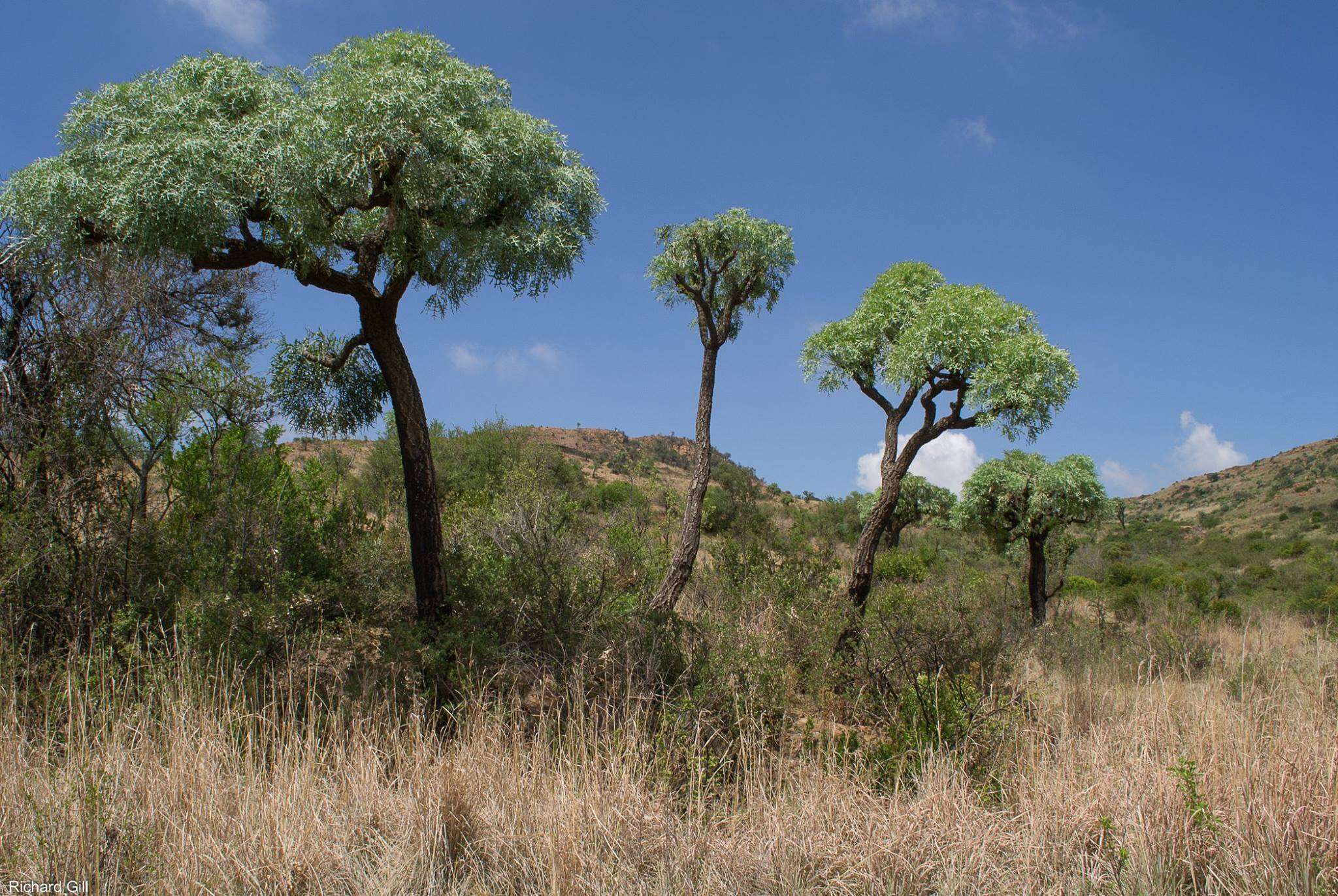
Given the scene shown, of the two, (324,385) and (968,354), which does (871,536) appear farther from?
(324,385)

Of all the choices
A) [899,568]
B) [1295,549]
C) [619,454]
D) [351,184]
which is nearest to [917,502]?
[899,568]

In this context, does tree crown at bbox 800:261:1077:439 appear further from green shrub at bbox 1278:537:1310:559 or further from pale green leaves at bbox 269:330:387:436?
green shrub at bbox 1278:537:1310:559

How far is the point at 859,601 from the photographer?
958 cm

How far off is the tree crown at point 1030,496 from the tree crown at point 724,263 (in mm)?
7445

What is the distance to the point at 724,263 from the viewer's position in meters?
12.6

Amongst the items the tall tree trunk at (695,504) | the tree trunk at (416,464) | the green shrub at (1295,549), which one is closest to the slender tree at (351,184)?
the tree trunk at (416,464)

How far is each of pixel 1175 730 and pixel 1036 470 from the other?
12.3 meters

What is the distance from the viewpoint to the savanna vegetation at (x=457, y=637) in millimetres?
4082

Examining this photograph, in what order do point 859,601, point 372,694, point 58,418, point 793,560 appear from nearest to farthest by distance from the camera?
point 372,694 < point 58,418 < point 859,601 < point 793,560

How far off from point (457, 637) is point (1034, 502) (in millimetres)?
12929

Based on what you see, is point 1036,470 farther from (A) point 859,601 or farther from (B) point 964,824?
(B) point 964,824

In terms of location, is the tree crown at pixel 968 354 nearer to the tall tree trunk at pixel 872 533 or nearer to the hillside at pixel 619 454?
the tall tree trunk at pixel 872 533

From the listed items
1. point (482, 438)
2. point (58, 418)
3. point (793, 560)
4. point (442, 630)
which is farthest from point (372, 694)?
point (482, 438)

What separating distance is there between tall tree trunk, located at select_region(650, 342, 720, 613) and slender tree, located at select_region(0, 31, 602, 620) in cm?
340
